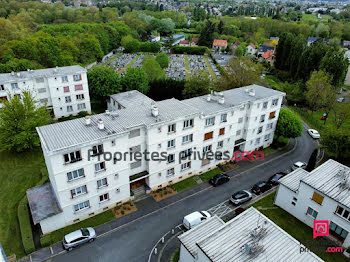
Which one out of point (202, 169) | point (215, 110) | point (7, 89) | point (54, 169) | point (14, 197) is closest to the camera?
point (54, 169)

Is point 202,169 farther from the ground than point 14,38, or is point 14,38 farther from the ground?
point 14,38

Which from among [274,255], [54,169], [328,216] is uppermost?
[54,169]

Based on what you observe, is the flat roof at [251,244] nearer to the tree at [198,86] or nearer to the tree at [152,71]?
the tree at [198,86]

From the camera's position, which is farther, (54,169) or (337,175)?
(337,175)

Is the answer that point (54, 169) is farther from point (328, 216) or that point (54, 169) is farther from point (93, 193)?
point (328, 216)

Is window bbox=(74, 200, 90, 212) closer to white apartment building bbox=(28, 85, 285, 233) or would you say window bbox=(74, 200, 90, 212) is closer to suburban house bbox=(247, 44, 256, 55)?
white apartment building bbox=(28, 85, 285, 233)

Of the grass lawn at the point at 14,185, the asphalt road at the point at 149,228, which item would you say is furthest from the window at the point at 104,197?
the grass lawn at the point at 14,185

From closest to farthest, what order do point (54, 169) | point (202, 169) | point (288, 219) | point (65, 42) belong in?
point (54, 169)
point (288, 219)
point (202, 169)
point (65, 42)

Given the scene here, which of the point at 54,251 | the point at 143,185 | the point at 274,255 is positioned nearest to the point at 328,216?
the point at 274,255

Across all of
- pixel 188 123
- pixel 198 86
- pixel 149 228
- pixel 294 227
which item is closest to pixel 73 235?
pixel 149 228
